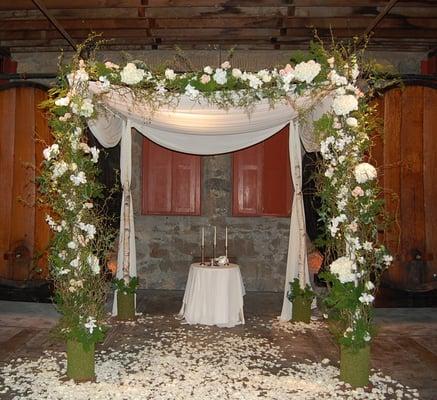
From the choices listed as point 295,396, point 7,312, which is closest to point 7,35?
point 7,312

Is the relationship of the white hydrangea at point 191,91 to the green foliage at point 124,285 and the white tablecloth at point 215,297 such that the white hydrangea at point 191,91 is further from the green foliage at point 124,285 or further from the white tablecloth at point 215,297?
the green foliage at point 124,285

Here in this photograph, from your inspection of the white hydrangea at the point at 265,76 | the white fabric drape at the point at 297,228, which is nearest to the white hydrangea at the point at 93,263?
the white hydrangea at the point at 265,76

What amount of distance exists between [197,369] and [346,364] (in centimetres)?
108

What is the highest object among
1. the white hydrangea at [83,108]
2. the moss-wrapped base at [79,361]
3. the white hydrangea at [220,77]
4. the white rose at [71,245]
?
the white hydrangea at [220,77]

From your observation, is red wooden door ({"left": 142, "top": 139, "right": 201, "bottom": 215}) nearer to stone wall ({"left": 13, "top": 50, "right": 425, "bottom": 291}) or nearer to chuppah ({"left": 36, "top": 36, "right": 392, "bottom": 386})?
stone wall ({"left": 13, "top": 50, "right": 425, "bottom": 291})

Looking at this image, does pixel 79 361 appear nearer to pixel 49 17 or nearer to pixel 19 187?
pixel 19 187

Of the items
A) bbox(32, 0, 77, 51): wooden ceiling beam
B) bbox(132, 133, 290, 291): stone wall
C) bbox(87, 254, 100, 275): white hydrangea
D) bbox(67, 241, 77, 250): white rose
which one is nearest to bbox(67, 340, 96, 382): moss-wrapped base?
bbox(87, 254, 100, 275): white hydrangea

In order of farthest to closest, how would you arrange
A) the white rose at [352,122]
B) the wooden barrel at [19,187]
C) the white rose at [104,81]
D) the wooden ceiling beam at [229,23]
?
the wooden barrel at [19,187]
the wooden ceiling beam at [229,23]
the white rose at [104,81]
the white rose at [352,122]

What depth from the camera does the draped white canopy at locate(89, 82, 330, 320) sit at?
4.17 metres

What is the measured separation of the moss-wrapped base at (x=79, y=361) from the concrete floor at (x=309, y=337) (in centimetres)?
69

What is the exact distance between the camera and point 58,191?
3221 millimetres

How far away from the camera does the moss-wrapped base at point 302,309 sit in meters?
4.76

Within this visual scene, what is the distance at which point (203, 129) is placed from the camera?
4.38m

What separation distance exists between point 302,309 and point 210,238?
7.27ft
